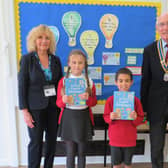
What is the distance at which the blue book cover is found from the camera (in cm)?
179

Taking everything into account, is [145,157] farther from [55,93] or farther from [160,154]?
[55,93]

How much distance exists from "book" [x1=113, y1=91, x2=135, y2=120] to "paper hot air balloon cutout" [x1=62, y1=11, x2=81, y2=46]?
104 cm

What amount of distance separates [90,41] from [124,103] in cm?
102

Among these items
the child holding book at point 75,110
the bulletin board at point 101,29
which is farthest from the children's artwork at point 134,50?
the child holding book at point 75,110

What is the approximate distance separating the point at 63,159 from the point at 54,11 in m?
1.93

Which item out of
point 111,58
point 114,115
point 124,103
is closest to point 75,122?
point 114,115

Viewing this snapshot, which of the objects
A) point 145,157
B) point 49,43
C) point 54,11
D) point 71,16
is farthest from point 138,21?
point 145,157

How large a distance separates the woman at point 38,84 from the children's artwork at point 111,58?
748 millimetres

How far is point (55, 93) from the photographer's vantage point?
6.31 ft

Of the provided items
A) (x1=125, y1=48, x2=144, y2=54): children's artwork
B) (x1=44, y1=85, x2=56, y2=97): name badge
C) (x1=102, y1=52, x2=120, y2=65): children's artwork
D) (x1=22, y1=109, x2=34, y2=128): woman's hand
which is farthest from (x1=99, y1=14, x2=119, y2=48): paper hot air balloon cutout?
(x1=22, y1=109, x2=34, y2=128): woman's hand

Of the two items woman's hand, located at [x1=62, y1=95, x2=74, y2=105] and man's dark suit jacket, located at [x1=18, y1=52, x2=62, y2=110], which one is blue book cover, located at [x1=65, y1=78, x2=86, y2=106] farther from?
man's dark suit jacket, located at [x1=18, y1=52, x2=62, y2=110]

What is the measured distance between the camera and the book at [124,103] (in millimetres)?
1770

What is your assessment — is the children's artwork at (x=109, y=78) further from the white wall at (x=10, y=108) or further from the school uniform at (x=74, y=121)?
the school uniform at (x=74, y=121)

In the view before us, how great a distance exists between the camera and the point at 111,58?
251 centimetres
